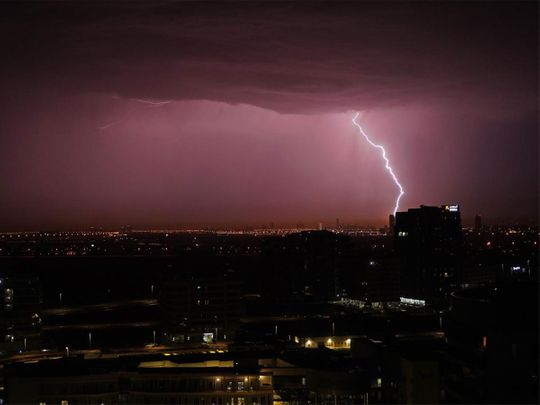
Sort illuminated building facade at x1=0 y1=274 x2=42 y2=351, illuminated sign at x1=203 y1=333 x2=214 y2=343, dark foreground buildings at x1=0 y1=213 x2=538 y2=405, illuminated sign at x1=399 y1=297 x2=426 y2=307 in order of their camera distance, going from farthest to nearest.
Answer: illuminated sign at x1=399 y1=297 x2=426 y2=307 → illuminated sign at x1=203 y1=333 x2=214 y2=343 → illuminated building facade at x1=0 y1=274 x2=42 y2=351 → dark foreground buildings at x1=0 y1=213 x2=538 y2=405

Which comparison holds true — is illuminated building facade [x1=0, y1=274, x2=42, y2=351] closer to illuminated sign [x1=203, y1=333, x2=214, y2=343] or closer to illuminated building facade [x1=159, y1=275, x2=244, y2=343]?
illuminated building facade [x1=159, y1=275, x2=244, y2=343]

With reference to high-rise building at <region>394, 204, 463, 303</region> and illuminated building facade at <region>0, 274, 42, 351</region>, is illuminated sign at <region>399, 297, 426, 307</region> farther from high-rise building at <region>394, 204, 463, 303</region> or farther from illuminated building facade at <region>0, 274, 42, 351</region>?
illuminated building facade at <region>0, 274, 42, 351</region>

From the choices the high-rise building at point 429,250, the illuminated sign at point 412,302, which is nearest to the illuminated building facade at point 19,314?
the illuminated sign at point 412,302

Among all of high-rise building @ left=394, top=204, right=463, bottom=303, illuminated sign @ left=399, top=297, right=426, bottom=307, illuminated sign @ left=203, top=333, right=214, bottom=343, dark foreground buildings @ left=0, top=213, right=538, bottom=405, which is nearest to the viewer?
dark foreground buildings @ left=0, top=213, right=538, bottom=405

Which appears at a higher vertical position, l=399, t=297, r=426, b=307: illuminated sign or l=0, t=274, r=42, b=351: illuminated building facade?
l=0, t=274, r=42, b=351: illuminated building facade

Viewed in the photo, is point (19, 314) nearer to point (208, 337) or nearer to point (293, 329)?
point (208, 337)

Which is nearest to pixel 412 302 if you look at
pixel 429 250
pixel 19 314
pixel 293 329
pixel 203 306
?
pixel 429 250

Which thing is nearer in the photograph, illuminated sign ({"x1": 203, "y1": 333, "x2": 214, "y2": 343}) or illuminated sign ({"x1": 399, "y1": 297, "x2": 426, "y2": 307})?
illuminated sign ({"x1": 203, "y1": 333, "x2": 214, "y2": 343})

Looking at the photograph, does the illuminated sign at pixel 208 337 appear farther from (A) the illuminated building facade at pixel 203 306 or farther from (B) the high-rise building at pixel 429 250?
(B) the high-rise building at pixel 429 250

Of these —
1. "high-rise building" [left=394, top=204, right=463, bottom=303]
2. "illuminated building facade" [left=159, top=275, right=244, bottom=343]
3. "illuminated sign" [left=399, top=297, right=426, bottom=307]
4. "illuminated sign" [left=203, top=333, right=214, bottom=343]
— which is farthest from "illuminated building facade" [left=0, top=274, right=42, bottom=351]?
"high-rise building" [left=394, top=204, right=463, bottom=303]
